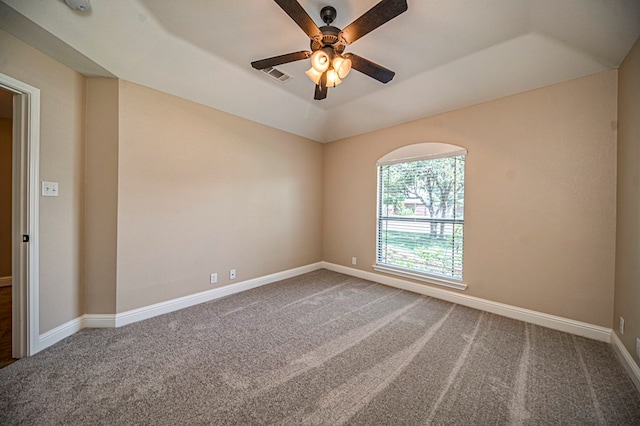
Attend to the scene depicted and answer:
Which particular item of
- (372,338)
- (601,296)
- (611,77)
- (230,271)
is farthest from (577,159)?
(230,271)

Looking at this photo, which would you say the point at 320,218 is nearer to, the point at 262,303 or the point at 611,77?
the point at 262,303

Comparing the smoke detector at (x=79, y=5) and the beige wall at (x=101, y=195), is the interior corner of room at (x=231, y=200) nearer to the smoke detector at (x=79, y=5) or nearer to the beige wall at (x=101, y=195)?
the beige wall at (x=101, y=195)

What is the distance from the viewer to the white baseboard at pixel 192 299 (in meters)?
2.49

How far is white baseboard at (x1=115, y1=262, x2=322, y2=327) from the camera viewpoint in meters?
2.49

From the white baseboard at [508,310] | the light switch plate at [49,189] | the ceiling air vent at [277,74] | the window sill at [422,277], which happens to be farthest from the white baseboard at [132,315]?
the ceiling air vent at [277,74]

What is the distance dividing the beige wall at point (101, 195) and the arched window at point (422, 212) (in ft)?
11.2

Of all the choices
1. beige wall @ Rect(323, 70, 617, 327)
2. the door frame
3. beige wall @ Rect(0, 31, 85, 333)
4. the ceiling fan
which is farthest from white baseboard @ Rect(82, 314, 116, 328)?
beige wall @ Rect(323, 70, 617, 327)

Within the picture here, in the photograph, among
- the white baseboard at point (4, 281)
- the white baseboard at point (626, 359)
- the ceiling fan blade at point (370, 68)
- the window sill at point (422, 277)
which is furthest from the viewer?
the white baseboard at point (4, 281)

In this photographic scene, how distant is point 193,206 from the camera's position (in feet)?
9.75

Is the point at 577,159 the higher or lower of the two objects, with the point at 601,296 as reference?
higher

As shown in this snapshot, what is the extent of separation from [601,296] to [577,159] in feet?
4.30

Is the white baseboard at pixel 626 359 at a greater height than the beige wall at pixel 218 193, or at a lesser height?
lesser

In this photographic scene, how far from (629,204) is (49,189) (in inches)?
191

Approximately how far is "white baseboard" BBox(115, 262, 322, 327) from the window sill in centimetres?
154
